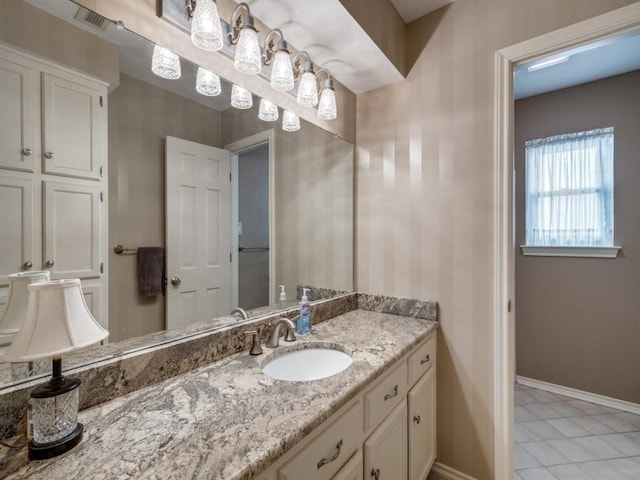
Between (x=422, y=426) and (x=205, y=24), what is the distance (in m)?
1.94

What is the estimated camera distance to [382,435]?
3.65 ft

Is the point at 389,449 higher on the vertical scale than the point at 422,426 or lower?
higher

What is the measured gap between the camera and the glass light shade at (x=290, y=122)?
158cm

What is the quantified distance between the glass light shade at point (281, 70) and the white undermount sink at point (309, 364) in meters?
1.21

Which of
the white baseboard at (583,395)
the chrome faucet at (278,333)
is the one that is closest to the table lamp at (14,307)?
the chrome faucet at (278,333)

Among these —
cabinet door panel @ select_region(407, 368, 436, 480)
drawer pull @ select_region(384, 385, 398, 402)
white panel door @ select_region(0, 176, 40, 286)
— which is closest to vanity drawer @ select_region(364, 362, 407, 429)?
drawer pull @ select_region(384, 385, 398, 402)

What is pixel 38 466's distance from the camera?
23.3 inches

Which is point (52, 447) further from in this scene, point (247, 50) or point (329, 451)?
point (247, 50)

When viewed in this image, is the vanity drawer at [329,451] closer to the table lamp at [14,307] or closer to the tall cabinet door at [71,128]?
the table lamp at [14,307]

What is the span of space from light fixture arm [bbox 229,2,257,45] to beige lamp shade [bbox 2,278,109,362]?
3.51ft

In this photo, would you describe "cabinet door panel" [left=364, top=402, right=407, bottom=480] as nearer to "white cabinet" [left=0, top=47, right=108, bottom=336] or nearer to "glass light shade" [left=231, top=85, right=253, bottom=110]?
"white cabinet" [left=0, top=47, right=108, bottom=336]

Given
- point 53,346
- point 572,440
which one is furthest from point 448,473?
point 53,346

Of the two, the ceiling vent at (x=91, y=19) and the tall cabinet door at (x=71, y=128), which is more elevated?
the ceiling vent at (x=91, y=19)

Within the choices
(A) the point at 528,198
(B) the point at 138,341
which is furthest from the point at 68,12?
(A) the point at 528,198
